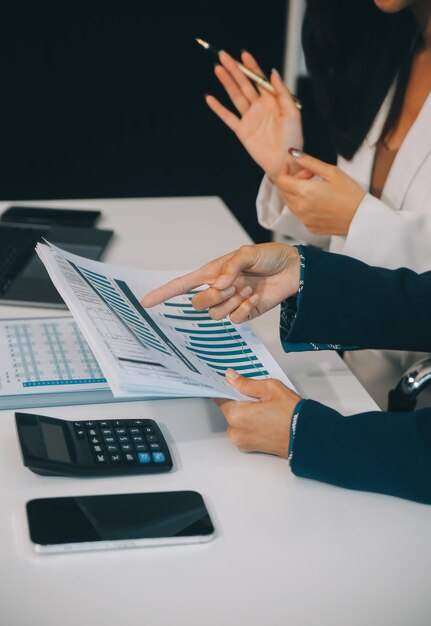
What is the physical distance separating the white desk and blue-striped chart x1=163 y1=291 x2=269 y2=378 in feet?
0.19

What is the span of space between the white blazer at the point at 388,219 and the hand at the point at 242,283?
0.29 m

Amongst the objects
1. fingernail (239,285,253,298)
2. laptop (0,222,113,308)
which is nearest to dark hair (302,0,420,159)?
laptop (0,222,113,308)

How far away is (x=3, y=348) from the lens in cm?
96

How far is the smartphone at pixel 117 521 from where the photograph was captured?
0.68 metres

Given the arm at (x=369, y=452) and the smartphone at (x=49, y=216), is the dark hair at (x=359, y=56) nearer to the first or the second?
the smartphone at (x=49, y=216)

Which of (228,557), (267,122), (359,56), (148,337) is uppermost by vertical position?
(359,56)

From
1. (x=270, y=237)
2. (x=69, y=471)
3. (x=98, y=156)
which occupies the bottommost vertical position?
(x=270, y=237)

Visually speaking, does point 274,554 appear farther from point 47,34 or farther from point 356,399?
point 47,34

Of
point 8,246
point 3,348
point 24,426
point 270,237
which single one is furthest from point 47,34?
point 24,426

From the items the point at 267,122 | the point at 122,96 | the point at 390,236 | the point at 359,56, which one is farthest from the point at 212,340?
the point at 122,96

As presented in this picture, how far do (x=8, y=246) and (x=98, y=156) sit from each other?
5.22 feet

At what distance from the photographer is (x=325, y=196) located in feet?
4.26

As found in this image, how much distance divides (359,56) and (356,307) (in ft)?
2.28

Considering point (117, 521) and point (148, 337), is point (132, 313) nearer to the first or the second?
point (148, 337)
